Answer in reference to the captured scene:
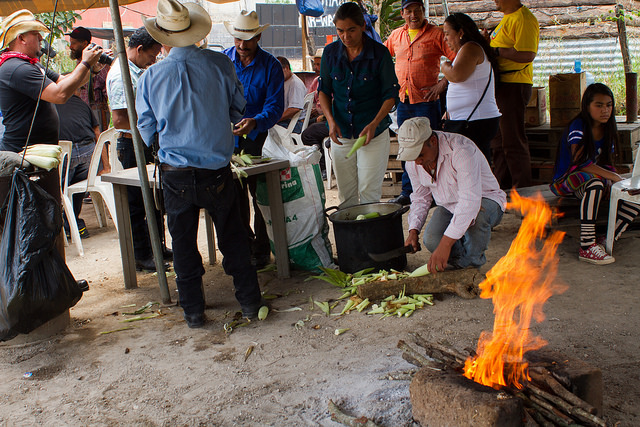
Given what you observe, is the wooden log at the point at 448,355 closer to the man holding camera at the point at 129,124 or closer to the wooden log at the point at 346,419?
the wooden log at the point at 346,419

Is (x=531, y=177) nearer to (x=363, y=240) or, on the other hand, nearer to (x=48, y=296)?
(x=363, y=240)

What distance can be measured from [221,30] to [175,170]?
20.5m

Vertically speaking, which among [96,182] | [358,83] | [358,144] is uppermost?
[358,83]

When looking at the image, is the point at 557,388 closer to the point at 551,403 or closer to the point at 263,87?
the point at 551,403

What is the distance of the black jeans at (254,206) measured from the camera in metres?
5.13

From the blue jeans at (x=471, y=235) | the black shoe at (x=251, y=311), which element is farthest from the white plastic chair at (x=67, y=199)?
the blue jeans at (x=471, y=235)

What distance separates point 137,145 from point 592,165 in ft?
12.5

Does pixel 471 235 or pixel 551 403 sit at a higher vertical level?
pixel 471 235

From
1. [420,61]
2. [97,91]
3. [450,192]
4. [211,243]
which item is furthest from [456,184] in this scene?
[97,91]

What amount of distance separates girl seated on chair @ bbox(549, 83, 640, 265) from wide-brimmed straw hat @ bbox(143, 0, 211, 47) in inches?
130

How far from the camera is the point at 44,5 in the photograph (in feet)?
19.2

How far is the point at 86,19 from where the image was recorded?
797 inches

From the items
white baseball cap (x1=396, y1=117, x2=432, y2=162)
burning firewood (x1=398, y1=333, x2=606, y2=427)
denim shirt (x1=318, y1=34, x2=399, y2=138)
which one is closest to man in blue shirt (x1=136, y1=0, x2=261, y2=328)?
white baseball cap (x1=396, y1=117, x2=432, y2=162)

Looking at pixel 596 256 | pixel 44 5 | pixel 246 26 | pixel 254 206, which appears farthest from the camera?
pixel 44 5
